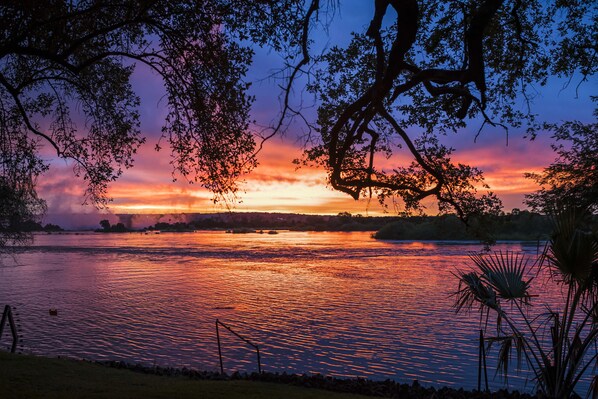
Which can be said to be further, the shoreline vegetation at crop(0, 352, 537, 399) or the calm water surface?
the calm water surface

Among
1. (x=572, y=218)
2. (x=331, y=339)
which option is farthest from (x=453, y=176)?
(x=331, y=339)

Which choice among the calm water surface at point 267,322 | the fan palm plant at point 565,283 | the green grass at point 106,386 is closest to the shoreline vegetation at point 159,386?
the green grass at point 106,386

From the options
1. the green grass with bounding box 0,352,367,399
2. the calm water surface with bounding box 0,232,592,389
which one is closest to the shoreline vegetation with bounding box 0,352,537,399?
the green grass with bounding box 0,352,367,399

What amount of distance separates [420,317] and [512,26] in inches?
801

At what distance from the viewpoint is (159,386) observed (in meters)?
9.86

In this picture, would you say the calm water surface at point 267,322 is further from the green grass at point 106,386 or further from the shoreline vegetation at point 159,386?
the green grass at point 106,386

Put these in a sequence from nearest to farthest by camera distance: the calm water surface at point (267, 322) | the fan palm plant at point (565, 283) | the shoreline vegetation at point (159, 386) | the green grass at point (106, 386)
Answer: the green grass at point (106, 386)
the shoreline vegetation at point (159, 386)
the fan palm plant at point (565, 283)
the calm water surface at point (267, 322)

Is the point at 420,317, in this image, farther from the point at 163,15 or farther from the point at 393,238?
the point at 393,238

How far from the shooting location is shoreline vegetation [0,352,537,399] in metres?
8.82

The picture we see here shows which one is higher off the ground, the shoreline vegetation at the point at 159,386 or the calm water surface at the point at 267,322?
the shoreline vegetation at the point at 159,386

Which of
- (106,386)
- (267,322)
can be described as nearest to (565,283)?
(106,386)

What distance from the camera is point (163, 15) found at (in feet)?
31.3

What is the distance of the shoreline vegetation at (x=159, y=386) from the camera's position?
8820 millimetres

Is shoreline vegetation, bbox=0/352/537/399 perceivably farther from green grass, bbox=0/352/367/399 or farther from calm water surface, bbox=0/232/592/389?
calm water surface, bbox=0/232/592/389
